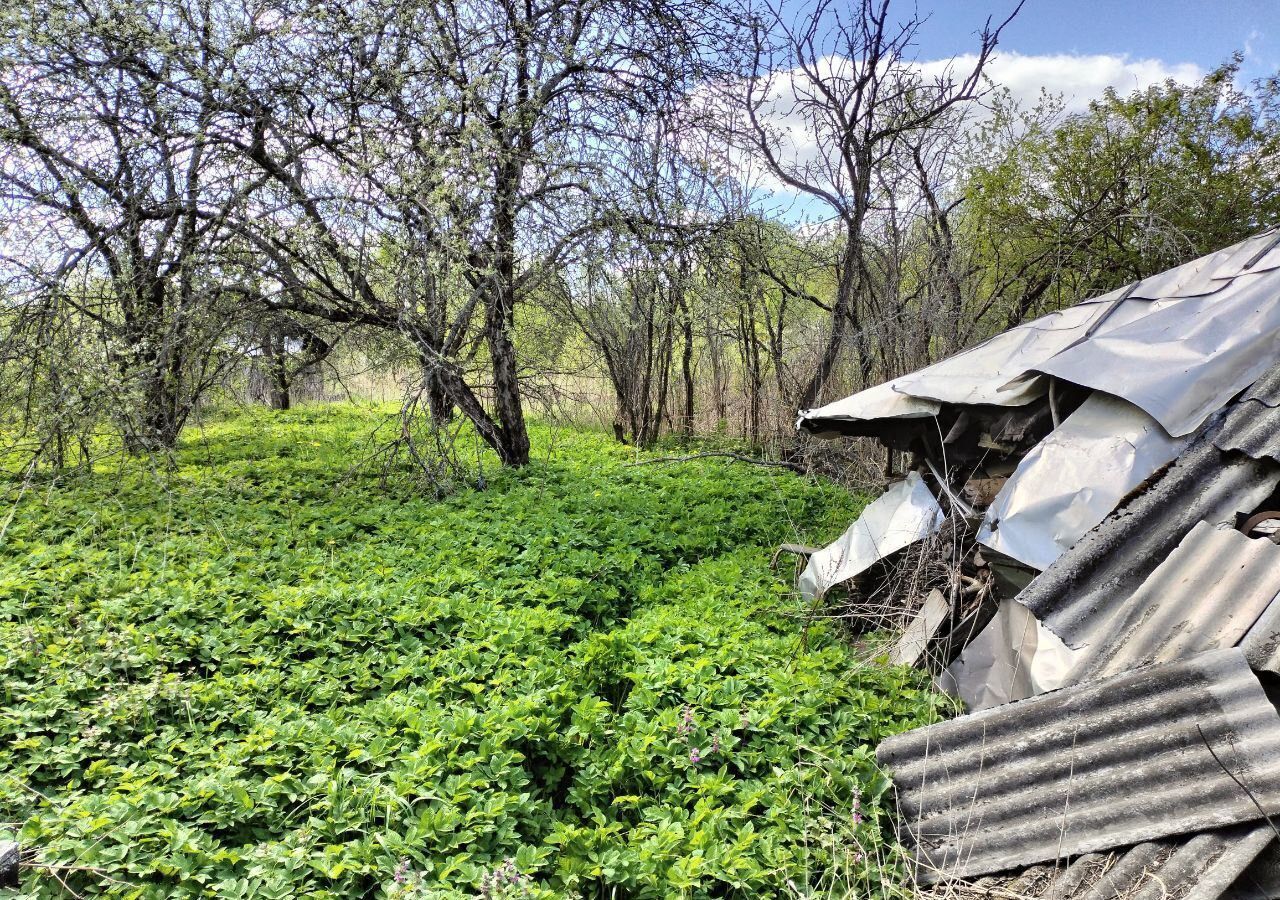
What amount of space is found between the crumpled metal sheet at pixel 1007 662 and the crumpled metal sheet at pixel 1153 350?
119cm

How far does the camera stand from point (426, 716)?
300 centimetres

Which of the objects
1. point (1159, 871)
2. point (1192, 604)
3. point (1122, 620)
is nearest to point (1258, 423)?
point (1192, 604)

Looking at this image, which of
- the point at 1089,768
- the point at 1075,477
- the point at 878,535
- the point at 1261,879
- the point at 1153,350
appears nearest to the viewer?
the point at 1261,879

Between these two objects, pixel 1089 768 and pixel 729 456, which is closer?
pixel 1089 768

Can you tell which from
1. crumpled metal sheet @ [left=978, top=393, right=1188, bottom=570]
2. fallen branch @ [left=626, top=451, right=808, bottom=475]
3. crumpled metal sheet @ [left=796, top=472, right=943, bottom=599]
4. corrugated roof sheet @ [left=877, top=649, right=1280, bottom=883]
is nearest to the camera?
corrugated roof sheet @ [left=877, top=649, right=1280, bottom=883]

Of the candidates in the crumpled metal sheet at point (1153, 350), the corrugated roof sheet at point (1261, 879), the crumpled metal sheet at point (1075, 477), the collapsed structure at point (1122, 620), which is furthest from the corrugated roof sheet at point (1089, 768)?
the crumpled metal sheet at point (1153, 350)

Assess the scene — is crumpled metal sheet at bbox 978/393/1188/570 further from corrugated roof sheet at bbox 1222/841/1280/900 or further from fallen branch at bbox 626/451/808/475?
fallen branch at bbox 626/451/808/475

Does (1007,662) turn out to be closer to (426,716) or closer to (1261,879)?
(1261,879)

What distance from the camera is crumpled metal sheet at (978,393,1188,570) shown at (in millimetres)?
3193

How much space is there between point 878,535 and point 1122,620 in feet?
6.67

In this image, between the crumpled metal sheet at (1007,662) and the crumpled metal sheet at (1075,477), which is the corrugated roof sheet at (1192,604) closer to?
the crumpled metal sheet at (1007,662)

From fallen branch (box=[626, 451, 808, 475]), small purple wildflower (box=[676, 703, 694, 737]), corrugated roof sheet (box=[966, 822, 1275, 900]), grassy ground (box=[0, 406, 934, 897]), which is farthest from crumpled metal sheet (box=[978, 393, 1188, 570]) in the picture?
fallen branch (box=[626, 451, 808, 475])

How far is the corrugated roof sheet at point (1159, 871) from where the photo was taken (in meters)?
2.06

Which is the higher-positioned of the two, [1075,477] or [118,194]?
[118,194]
